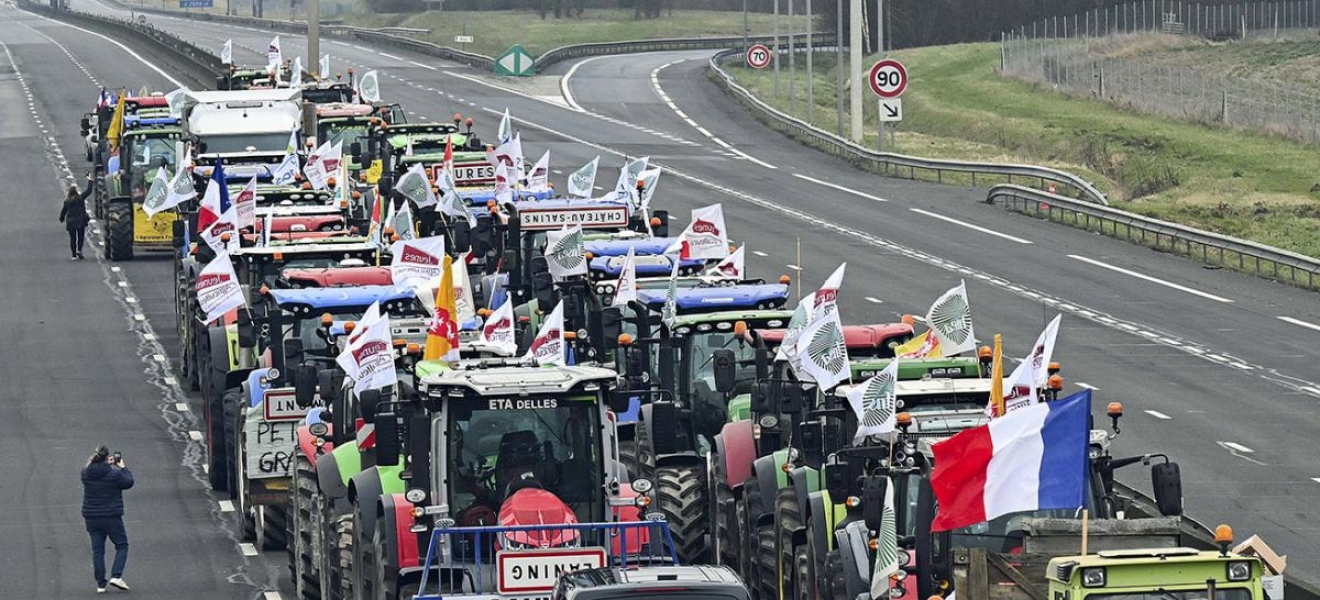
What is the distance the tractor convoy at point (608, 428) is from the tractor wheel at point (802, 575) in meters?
0.04

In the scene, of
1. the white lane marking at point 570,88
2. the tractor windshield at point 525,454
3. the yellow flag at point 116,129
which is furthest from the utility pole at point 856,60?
the tractor windshield at point 525,454

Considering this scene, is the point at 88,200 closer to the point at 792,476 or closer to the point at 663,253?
the point at 663,253

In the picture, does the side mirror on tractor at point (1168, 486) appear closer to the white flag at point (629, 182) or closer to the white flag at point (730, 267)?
the white flag at point (730, 267)

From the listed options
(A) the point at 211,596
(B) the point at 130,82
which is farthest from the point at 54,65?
(A) the point at 211,596

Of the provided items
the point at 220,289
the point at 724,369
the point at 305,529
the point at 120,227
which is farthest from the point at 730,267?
the point at 120,227

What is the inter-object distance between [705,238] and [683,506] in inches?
361

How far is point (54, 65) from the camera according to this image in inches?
3676

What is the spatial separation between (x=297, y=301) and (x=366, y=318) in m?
3.81

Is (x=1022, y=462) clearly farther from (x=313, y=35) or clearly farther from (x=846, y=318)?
(x=313, y=35)

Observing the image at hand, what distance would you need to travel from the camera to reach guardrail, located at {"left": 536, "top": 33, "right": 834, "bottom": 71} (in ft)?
315

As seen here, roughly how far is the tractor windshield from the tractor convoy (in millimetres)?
17

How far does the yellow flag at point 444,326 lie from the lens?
20.4 m

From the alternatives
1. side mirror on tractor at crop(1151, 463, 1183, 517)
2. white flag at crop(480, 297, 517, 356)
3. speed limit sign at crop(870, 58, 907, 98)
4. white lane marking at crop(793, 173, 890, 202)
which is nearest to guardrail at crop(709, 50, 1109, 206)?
speed limit sign at crop(870, 58, 907, 98)

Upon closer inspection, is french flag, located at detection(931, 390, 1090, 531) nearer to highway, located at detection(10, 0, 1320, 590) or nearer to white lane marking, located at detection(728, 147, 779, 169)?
highway, located at detection(10, 0, 1320, 590)
